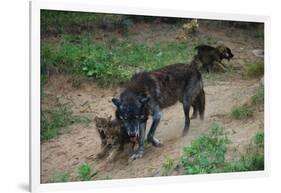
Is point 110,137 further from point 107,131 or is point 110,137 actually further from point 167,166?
point 167,166

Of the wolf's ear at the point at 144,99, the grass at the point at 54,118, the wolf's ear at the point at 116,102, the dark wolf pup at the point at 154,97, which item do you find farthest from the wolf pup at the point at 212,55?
the grass at the point at 54,118

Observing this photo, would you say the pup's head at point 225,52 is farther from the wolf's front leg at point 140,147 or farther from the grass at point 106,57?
the wolf's front leg at point 140,147

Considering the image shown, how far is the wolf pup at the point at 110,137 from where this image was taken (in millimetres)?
4102

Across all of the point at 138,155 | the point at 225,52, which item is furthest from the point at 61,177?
the point at 225,52

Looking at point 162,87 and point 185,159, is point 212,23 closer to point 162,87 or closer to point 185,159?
point 162,87

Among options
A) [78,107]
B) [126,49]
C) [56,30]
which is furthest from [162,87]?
[56,30]

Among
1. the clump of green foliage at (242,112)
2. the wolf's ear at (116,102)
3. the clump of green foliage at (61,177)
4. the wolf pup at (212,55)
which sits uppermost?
the wolf pup at (212,55)

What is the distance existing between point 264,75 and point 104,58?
1.63 metres

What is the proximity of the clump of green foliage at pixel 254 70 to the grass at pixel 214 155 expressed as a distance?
56cm

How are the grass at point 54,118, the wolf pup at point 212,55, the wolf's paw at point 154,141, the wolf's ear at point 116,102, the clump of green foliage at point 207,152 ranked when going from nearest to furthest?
the grass at point 54,118 → the wolf's ear at point 116,102 → the wolf's paw at point 154,141 → the clump of green foliage at point 207,152 → the wolf pup at point 212,55

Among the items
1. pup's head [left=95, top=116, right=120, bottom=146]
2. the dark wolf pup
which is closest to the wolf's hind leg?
the dark wolf pup

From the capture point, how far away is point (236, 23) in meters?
4.67

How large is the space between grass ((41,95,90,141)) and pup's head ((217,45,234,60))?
147cm

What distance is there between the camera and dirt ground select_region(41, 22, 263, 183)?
13.1 feet
